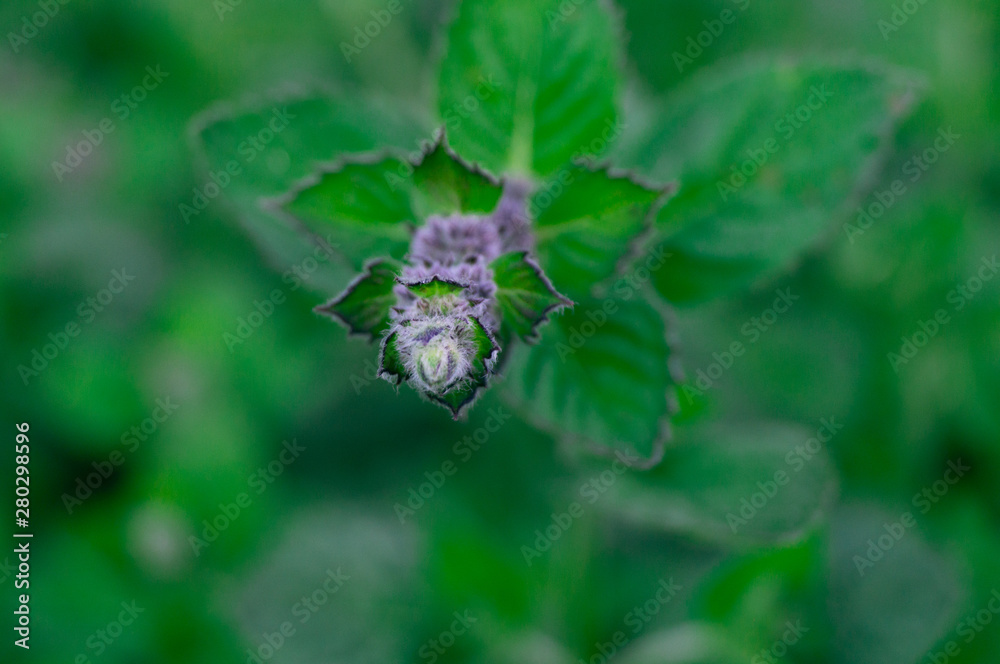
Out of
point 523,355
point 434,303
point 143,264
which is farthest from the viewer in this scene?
point 143,264

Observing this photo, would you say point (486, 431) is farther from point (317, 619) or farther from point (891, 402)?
point (891, 402)

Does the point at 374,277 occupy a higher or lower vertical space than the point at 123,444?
higher

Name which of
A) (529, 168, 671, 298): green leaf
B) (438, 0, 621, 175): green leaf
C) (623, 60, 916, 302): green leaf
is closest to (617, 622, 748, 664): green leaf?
(623, 60, 916, 302): green leaf

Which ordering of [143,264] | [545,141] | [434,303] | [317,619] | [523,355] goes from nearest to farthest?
[434,303], [523,355], [545,141], [317,619], [143,264]

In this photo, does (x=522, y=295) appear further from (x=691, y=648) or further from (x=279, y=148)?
(x=691, y=648)

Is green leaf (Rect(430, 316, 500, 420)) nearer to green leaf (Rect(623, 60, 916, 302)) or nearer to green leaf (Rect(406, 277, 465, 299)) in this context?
green leaf (Rect(406, 277, 465, 299))

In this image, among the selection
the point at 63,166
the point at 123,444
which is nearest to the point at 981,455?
the point at 123,444

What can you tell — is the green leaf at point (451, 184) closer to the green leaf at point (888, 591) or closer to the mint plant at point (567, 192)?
the mint plant at point (567, 192)
